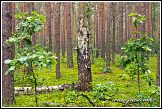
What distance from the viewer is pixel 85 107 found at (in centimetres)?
800

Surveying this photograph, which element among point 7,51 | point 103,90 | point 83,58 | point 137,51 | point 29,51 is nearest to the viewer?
point 29,51

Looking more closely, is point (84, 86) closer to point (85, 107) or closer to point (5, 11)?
point (85, 107)

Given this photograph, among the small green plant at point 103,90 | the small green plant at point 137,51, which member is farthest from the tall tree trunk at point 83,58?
the small green plant at point 137,51

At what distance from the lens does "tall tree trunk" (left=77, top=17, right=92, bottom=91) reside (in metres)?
10.3

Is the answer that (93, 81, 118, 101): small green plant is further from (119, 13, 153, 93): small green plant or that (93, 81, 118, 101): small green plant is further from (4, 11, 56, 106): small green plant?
(4, 11, 56, 106): small green plant

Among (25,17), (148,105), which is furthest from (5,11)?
(148,105)

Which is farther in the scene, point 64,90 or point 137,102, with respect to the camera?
point 64,90

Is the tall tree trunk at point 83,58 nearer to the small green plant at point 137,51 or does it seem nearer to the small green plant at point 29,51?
the small green plant at point 137,51

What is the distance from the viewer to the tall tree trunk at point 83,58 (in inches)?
407

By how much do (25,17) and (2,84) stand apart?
239 cm

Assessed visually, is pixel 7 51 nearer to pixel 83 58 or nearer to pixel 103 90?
pixel 103 90

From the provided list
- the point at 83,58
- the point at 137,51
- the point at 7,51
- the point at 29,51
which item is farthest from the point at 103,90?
the point at 29,51

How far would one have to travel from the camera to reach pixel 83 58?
1042 cm

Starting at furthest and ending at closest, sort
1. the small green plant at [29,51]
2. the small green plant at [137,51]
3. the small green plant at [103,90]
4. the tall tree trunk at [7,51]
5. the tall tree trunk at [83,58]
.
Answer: the tall tree trunk at [83,58], the small green plant at [103,90], the small green plant at [137,51], the tall tree trunk at [7,51], the small green plant at [29,51]
